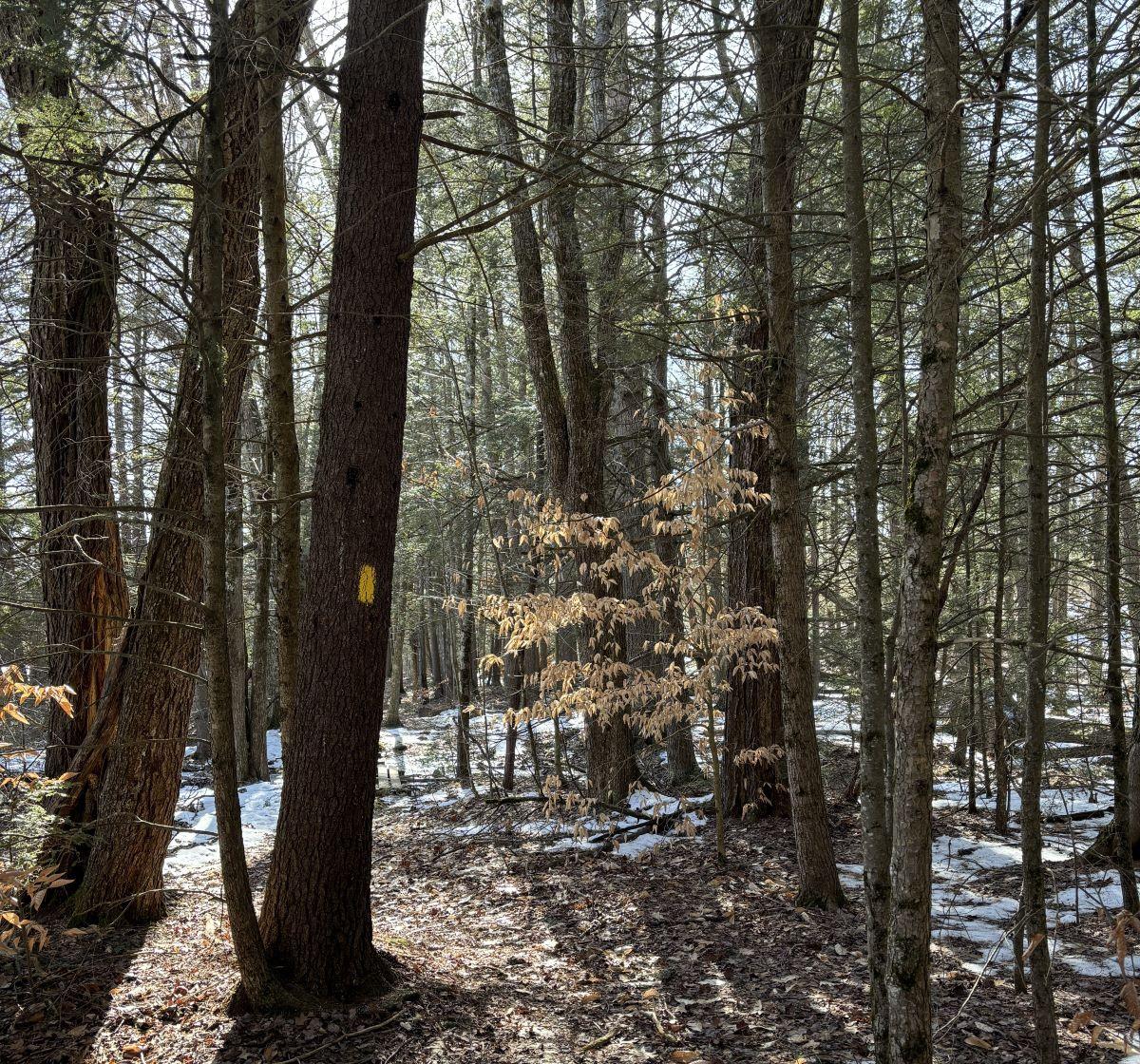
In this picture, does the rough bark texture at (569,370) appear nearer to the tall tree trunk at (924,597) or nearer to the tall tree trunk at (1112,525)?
the tall tree trunk at (1112,525)

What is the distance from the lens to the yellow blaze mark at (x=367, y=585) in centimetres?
430

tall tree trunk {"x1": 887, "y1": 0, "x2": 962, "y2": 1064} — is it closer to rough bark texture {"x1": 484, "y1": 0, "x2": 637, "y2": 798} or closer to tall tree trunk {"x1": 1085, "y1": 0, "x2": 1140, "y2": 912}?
tall tree trunk {"x1": 1085, "y1": 0, "x2": 1140, "y2": 912}

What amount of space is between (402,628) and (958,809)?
18440mm

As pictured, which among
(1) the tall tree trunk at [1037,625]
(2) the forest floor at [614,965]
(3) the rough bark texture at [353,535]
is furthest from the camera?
(3) the rough bark texture at [353,535]

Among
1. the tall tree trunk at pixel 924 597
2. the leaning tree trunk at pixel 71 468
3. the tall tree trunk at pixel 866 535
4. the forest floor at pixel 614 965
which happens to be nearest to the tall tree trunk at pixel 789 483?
the forest floor at pixel 614 965

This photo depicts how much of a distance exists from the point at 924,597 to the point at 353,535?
2763mm

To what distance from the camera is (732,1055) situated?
393cm

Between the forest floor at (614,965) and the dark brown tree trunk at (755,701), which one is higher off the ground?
the dark brown tree trunk at (755,701)

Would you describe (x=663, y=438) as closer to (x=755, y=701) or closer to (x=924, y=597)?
(x=755, y=701)

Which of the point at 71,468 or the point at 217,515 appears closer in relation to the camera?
the point at 217,515

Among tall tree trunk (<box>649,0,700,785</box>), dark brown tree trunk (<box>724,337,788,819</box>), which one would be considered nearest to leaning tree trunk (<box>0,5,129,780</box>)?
tall tree trunk (<box>649,0,700,785</box>)

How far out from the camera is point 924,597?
2.87 m

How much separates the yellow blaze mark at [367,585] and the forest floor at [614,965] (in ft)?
5.02

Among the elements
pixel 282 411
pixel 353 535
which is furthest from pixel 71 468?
pixel 353 535
